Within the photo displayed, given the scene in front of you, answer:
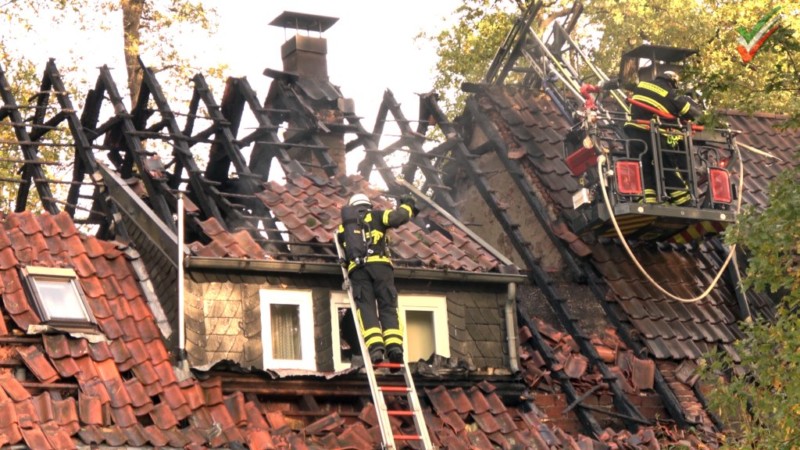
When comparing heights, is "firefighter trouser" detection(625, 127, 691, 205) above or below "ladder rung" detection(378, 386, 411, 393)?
above

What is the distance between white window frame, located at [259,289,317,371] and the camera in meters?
17.5

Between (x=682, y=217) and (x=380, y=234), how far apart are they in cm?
506

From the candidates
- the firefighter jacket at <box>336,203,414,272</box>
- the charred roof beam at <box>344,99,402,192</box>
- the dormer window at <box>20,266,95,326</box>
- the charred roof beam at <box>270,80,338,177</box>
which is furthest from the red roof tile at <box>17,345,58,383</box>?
the charred roof beam at <box>344,99,402,192</box>

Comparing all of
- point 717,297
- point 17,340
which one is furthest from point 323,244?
point 717,297

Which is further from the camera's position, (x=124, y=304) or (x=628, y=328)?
(x=628, y=328)

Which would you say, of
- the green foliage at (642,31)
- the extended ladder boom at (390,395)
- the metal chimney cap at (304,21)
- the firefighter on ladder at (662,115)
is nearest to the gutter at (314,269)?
the extended ladder boom at (390,395)

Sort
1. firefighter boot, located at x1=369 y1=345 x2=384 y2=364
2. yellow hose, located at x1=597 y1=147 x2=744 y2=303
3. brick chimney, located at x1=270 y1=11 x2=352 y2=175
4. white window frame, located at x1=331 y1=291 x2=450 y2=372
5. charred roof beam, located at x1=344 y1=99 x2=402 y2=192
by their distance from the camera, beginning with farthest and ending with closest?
brick chimney, located at x1=270 y1=11 x2=352 y2=175 → charred roof beam, located at x1=344 y1=99 x2=402 y2=192 → yellow hose, located at x1=597 y1=147 x2=744 y2=303 → white window frame, located at x1=331 y1=291 x2=450 y2=372 → firefighter boot, located at x1=369 y1=345 x2=384 y2=364

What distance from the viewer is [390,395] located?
17578mm

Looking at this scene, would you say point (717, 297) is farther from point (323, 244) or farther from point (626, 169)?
point (323, 244)

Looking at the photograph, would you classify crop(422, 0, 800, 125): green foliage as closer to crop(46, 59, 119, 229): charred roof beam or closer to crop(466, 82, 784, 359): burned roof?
crop(466, 82, 784, 359): burned roof

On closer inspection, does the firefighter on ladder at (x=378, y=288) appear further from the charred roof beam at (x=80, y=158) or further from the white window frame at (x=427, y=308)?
the charred roof beam at (x=80, y=158)

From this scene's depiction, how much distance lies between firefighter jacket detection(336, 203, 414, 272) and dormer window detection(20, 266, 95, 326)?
277 cm

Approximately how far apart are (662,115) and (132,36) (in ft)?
35.9

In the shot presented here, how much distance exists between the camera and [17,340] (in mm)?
16016
